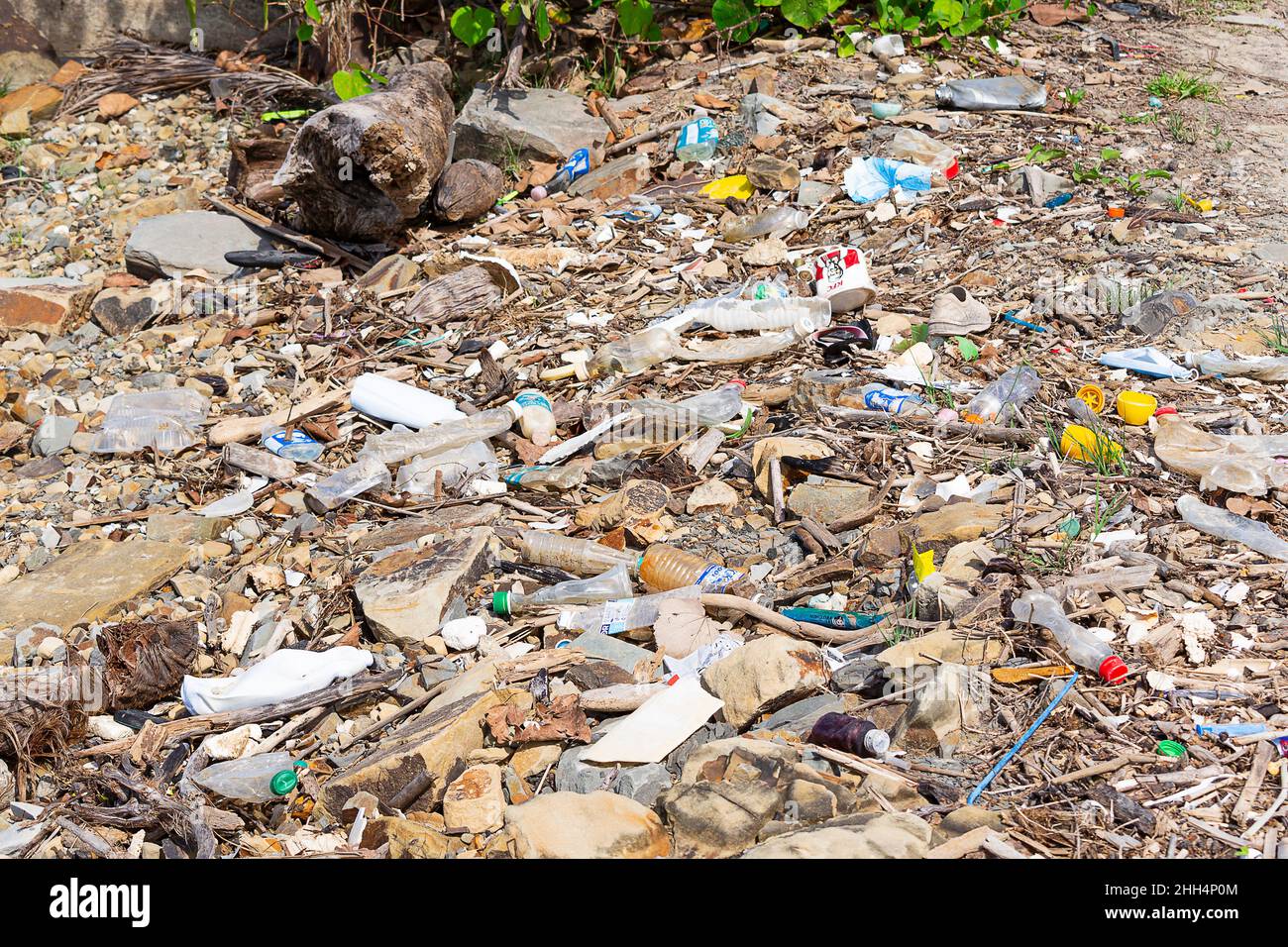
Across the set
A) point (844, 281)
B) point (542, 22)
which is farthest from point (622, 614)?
point (542, 22)

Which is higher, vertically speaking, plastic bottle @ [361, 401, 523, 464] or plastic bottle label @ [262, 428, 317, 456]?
plastic bottle @ [361, 401, 523, 464]

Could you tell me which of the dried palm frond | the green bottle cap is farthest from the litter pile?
the dried palm frond

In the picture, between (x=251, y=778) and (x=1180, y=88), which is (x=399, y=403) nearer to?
(x=251, y=778)

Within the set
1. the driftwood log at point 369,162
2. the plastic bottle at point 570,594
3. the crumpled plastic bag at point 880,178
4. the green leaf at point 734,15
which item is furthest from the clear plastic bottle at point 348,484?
the green leaf at point 734,15

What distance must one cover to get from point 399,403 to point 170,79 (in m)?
4.30

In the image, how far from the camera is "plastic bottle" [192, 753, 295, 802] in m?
2.39

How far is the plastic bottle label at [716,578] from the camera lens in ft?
9.25

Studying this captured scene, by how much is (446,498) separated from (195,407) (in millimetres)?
1356

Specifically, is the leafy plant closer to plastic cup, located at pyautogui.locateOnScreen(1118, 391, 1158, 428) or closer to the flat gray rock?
plastic cup, located at pyautogui.locateOnScreen(1118, 391, 1158, 428)

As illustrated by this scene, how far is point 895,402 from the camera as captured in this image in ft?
11.4

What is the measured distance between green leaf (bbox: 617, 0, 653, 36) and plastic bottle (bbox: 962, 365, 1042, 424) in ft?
11.3

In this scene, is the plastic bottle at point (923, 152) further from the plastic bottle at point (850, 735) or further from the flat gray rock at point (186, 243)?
the plastic bottle at point (850, 735)

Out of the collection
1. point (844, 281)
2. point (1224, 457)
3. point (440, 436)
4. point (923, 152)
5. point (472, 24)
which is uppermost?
point (472, 24)

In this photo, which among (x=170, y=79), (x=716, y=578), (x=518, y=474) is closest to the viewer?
(x=716, y=578)
